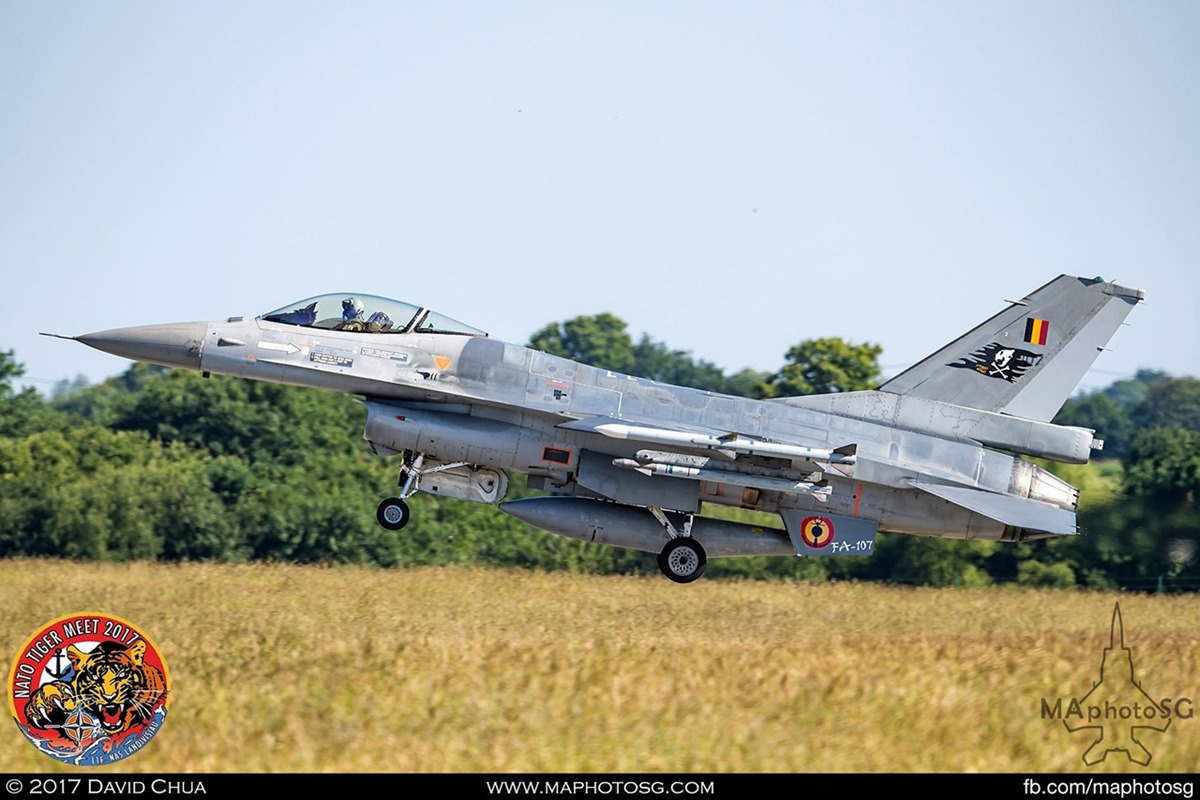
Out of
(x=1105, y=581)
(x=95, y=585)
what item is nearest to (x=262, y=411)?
(x=95, y=585)

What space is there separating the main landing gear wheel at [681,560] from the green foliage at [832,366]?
91.3 feet

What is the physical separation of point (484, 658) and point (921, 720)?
3.90 meters

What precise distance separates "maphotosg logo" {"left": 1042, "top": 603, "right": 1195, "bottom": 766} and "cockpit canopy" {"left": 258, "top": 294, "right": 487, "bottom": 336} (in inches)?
326

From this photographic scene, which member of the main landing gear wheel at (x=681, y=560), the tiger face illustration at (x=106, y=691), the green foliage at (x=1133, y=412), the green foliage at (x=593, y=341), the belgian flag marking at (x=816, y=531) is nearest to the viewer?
the tiger face illustration at (x=106, y=691)

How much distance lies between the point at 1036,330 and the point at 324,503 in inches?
834

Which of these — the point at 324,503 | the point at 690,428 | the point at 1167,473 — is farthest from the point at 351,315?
the point at 324,503

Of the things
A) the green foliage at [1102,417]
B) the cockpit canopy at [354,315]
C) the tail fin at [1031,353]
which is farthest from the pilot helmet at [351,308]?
the green foliage at [1102,417]

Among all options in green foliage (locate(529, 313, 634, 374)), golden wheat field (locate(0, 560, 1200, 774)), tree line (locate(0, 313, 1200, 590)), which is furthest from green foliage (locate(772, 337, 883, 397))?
golden wheat field (locate(0, 560, 1200, 774))

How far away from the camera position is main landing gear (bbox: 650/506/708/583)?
16719 millimetres

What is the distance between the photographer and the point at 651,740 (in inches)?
397

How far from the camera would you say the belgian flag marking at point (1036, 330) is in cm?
1723

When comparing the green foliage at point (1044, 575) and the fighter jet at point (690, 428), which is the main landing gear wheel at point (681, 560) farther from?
the green foliage at point (1044, 575)
